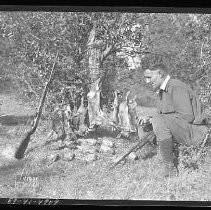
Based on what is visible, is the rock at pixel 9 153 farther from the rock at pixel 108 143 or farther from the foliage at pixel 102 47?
the rock at pixel 108 143

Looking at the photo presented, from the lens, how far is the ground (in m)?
4.31

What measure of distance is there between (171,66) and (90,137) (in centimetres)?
88

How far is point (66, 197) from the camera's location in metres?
4.32

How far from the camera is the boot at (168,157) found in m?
4.33

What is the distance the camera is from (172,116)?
4.35 m

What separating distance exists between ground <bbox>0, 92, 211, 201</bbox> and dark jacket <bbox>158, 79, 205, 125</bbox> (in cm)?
33

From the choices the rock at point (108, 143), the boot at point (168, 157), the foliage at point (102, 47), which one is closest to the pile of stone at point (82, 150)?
the rock at point (108, 143)

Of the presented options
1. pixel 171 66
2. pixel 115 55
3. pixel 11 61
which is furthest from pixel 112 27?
pixel 11 61

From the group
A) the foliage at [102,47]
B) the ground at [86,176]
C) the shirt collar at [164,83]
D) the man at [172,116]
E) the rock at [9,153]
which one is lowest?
the ground at [86,176]

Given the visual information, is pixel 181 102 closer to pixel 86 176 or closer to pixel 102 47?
pixel 102 47

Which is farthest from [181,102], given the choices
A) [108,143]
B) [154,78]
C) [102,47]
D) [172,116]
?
[102,47]

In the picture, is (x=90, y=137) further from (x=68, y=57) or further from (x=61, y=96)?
(x=68, y=57)

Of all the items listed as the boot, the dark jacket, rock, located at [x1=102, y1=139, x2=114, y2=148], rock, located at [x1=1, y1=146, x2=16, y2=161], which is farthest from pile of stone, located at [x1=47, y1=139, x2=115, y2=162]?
the dark jacket

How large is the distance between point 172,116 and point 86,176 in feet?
2.82
